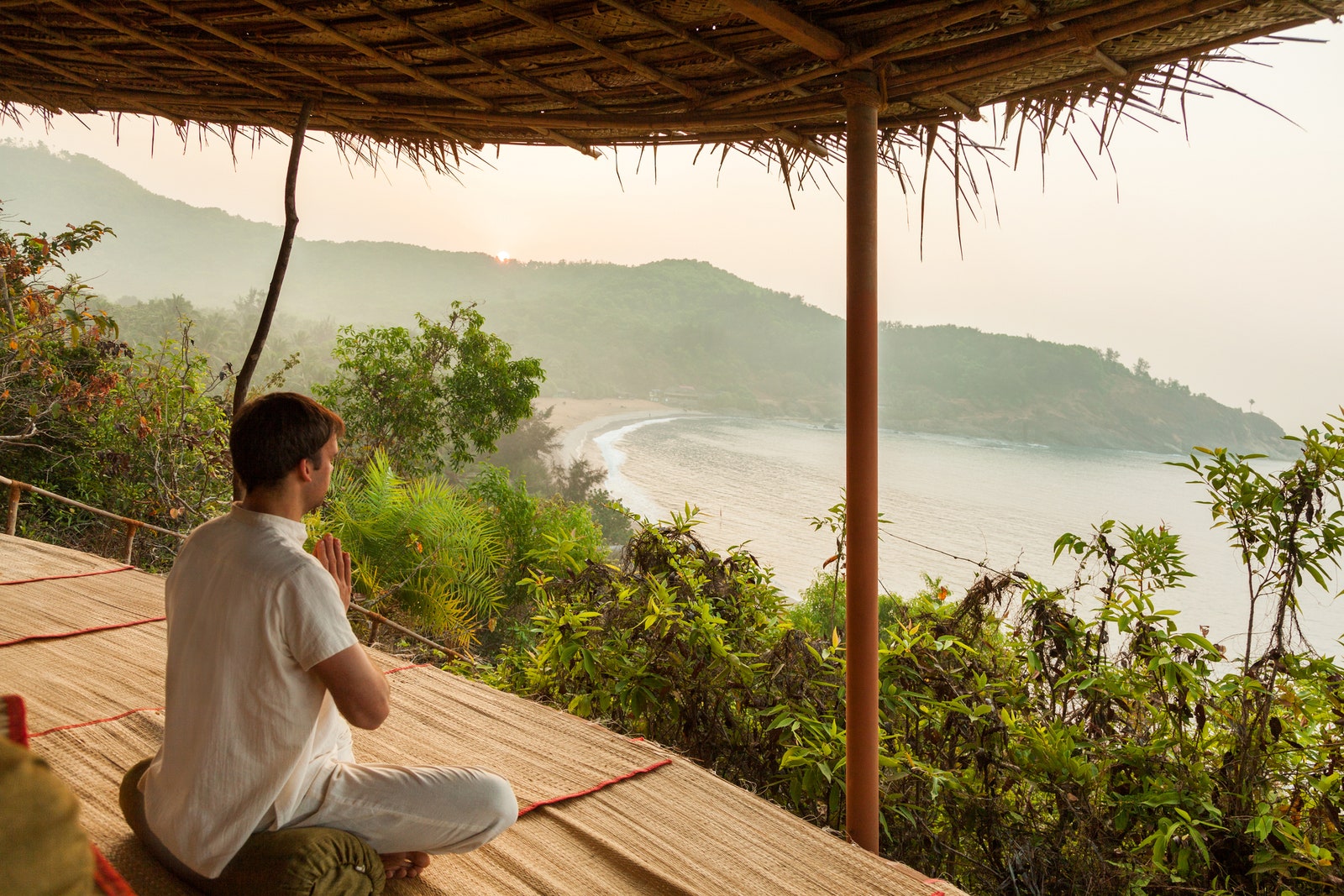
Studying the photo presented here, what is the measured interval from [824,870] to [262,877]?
3.87ft

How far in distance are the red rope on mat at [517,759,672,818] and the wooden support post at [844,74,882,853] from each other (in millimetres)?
526

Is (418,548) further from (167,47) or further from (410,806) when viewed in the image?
(410,806)

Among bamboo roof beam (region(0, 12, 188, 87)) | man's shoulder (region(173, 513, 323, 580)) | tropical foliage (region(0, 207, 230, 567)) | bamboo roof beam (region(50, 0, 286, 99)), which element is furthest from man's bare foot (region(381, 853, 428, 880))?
tropical foliage (region(0, 207, 230, 567))

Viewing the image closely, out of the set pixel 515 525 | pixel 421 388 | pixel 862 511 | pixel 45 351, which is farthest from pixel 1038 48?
pixel 421 388

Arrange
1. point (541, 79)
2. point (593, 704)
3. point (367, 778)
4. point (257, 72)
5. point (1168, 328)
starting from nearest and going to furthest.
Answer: point (367, 778), point (541, 79), point (257, 72), point (593, 704), point (1168, 328)

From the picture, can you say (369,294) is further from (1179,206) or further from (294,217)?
(294,217)

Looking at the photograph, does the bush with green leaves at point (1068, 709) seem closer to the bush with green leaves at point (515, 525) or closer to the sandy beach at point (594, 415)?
the bush with green leaves at point (515, 525)

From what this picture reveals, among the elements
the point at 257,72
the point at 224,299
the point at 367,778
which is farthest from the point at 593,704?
the point at 224,299

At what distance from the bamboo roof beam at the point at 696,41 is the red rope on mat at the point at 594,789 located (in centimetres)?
182

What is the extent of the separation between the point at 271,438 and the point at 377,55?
1426 mm

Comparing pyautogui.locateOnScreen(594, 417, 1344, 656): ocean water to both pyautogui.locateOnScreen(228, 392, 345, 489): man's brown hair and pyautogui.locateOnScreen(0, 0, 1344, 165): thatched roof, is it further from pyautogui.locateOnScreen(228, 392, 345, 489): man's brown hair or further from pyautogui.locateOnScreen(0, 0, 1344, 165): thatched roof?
pyautogui.locateOnScreen(228, 392, 345, 489): man's brown hair

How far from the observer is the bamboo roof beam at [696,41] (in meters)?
1.87

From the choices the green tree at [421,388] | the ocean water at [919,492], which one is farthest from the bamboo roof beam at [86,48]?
the ocean water at [919,492]

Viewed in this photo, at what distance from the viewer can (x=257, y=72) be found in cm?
275
